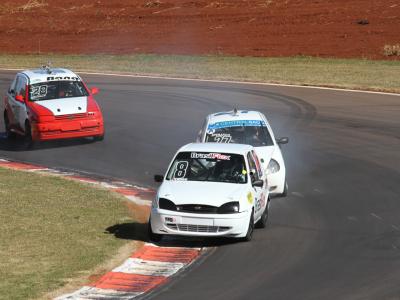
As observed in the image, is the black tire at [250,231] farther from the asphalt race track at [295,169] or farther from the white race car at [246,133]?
the white race car at [246,133]

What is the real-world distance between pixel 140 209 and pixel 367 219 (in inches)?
164

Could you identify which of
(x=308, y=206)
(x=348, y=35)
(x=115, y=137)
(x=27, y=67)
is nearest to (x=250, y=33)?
(x=348, y=35)

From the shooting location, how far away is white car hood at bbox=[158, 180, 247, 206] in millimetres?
14156

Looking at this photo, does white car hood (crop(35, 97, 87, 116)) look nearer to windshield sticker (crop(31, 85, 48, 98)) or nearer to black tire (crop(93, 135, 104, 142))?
windshield sticker (crop(31, 85, 48, 98))

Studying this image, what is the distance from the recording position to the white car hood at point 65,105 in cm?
2408

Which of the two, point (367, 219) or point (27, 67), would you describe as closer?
point (367, 219)

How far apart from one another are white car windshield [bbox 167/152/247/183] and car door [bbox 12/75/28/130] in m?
10.4

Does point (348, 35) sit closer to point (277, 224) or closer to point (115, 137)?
point (115, 137)

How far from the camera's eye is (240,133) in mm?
18812

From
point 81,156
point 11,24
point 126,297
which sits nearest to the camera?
point 126,297

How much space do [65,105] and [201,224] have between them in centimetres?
1114

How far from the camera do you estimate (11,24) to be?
66562 millimetres

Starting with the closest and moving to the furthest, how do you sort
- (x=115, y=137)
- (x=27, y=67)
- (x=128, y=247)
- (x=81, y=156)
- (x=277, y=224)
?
(x=128, y=247) < (x=277, y=224) < (x=81, y=156) < (x=115, y=137) < (x=27, y=67)

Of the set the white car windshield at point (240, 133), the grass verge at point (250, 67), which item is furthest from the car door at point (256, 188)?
the grass verge at point (250, 67)
